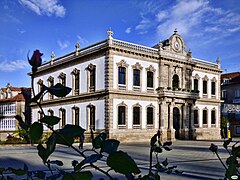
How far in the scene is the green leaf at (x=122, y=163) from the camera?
2.87 ft

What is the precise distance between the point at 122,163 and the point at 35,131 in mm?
335

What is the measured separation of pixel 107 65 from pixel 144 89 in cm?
493

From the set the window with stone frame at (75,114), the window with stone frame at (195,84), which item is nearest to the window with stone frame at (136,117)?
the window with stone frame at (75,114)

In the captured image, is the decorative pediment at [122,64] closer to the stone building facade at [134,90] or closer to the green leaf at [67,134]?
the stone building facade at [134,90]

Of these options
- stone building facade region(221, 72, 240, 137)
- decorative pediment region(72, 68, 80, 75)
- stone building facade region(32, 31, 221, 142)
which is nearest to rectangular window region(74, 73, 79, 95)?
stone building facade region(32, 31, 221, 142)

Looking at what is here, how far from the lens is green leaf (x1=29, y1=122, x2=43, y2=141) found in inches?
38.0

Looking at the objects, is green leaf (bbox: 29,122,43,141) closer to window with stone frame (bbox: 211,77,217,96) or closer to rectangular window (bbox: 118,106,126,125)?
rectangular window (bbox: 118,106,126,125)

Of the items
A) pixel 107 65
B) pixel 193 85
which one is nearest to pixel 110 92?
pixel 107 65

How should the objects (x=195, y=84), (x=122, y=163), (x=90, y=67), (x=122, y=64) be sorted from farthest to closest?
(x=195, y=84)
(x=90, y=67)
(x=122, y=64)
(x=122, y=163)

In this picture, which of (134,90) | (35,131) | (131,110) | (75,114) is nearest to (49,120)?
(35,131)

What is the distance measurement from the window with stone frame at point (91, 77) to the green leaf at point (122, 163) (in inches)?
1022

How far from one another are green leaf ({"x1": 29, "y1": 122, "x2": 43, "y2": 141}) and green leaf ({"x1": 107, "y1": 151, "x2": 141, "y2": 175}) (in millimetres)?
277

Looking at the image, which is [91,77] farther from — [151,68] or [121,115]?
[151,68]

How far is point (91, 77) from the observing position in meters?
27.2
